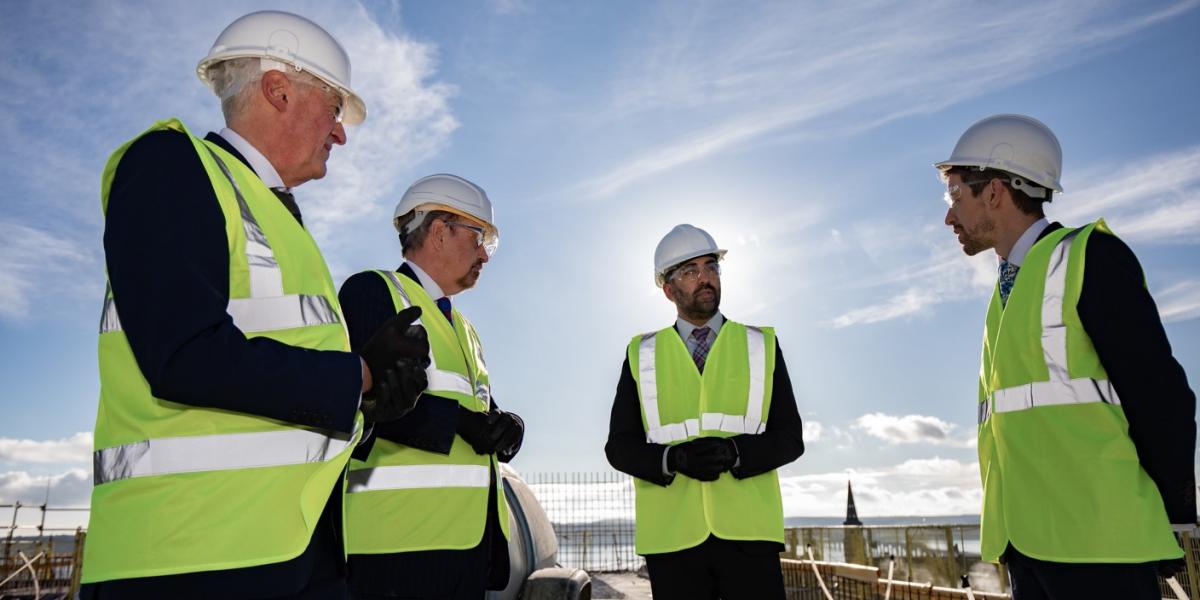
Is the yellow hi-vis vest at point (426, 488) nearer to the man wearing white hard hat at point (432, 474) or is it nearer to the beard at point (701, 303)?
the man wearing white hard hat at point (432, 474)

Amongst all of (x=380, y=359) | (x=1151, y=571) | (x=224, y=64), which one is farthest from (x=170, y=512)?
(x=1151, y=571)

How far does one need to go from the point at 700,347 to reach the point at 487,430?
5.46 ft

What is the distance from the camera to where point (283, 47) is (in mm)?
2447

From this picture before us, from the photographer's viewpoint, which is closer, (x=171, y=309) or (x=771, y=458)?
(x=171, y=309)

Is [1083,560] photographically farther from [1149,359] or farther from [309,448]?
[309,448]

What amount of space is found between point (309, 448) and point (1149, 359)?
8.77ft

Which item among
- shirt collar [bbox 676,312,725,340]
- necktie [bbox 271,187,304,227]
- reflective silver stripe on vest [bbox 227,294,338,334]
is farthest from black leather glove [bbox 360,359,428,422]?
shirt collar [bbox 676,312,725,340]

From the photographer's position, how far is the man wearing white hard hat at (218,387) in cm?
177

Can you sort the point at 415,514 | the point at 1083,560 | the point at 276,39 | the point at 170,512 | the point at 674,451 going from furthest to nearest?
the point at 674,451 < the point at 415,514 < the point at 1083,560 < the point at 276,39 < the point at 170,512

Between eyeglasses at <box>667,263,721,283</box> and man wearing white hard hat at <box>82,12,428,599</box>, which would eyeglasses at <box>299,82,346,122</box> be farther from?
eyeglasses at <box>667,263,721,283</box>

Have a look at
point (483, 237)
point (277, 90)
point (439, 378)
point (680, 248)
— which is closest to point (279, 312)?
point (277, 90)

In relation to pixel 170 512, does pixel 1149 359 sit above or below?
above

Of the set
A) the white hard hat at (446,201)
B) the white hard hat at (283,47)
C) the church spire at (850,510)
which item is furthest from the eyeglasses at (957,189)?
the church spire at (850,510)

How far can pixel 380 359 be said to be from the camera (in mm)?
2076
